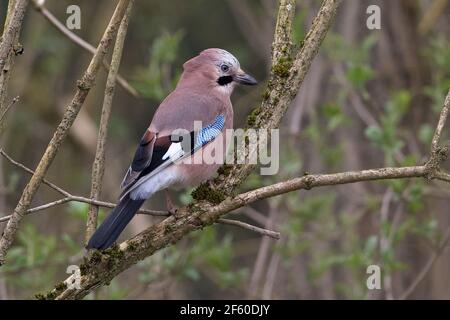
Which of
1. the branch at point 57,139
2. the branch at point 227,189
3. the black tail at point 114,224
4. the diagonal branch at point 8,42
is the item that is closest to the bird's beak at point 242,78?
the branch at point 227,189

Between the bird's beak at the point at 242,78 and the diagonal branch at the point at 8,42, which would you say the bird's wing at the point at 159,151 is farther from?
the diagonal branch at the point at 8,42

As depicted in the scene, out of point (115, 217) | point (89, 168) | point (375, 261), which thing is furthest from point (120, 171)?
point (115, 217)

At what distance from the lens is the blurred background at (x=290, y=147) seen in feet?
18.5

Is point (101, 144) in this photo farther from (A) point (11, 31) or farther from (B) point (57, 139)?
(A) point (11, 31)

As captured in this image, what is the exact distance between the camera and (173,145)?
4.30m

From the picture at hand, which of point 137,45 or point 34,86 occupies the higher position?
→ point 137,45

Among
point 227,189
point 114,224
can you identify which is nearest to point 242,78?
point 227,189

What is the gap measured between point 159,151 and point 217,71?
895 millimetres

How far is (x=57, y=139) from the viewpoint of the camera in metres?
3.32

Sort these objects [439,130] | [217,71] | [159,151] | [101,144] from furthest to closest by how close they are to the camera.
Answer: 1. [217,71]
2. [159,151]
3. [101,144]
4. [439,130]
